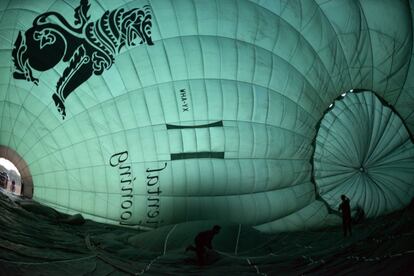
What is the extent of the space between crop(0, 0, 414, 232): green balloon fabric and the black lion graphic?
0.05 ft

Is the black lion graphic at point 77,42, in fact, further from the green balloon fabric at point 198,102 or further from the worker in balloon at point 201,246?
the worker in balloon at point 201,246

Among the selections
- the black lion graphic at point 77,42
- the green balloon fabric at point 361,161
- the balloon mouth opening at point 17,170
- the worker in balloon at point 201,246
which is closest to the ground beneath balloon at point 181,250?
the worker in balloon at point 201,246

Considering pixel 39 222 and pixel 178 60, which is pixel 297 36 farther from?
pixel 39 222

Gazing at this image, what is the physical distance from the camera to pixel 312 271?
147 inches

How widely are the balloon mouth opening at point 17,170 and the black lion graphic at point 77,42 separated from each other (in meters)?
0.99

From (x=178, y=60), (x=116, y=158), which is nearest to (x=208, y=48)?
(x=178, y=60)

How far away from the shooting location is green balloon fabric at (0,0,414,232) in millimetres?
6375

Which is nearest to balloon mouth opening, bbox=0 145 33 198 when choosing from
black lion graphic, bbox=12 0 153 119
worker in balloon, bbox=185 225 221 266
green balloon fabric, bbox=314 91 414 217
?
black lion graphic, bbox=12 0 153 119

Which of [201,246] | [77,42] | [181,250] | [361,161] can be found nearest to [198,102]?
[77,42]

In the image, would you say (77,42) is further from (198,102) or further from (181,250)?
(181,250)

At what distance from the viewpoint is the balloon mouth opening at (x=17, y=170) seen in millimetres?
6711

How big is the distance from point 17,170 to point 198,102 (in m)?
2.82

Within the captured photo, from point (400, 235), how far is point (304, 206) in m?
3.40

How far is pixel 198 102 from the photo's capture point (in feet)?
22.4
